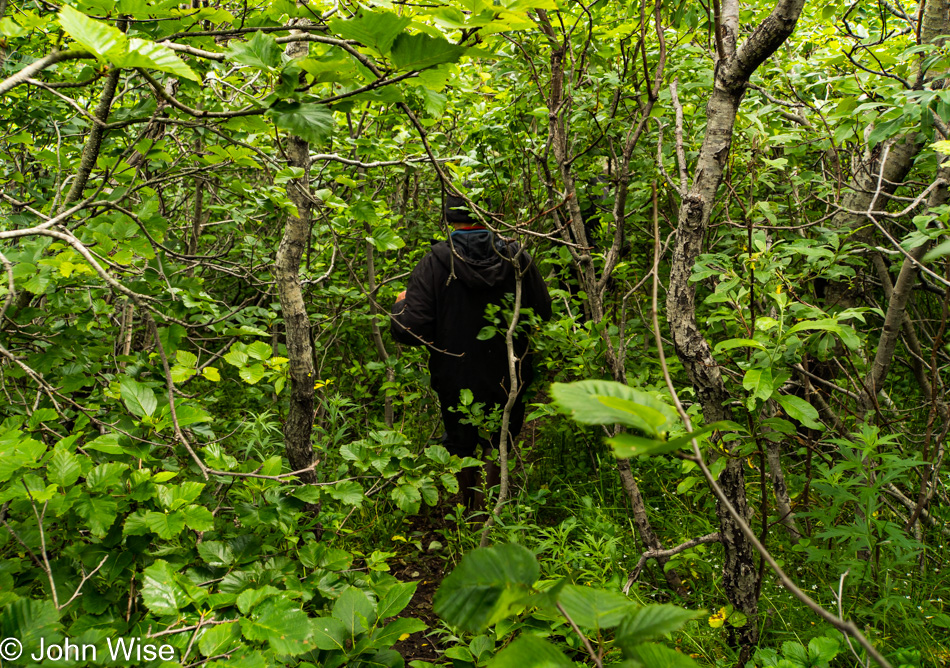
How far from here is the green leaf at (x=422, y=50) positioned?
1011 millimetres

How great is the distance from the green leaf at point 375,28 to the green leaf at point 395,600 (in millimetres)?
1291

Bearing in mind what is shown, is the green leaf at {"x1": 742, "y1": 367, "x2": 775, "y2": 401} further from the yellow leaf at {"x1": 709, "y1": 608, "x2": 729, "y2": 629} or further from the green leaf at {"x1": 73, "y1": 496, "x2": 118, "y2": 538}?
the green leaf at {"x1": 73, "y1": 496, "x2": 118, "y2": 538}

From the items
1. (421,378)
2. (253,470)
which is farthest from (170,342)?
(421,378)

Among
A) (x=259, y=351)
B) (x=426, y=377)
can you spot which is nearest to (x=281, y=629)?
(x=259, y=351)

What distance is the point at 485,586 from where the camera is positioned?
71 cm

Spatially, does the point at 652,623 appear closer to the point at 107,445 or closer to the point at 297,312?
the point at 107,445

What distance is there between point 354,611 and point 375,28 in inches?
54.0

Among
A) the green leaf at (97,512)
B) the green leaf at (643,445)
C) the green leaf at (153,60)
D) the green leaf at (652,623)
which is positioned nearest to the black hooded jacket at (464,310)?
the green leaf at (97,512)

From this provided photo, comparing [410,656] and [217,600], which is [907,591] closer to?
[410,656]

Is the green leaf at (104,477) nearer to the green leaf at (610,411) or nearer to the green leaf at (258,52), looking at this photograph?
the green leaf at (258,52)

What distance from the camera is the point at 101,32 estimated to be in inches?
35.9

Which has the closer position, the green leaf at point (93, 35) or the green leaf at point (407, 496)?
the green leaf at point (93, 35)

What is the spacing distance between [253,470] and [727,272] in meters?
1.66

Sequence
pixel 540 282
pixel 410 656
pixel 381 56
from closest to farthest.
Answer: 1. pixel 381 56
2. pixel 410 656
3. pixel 540 282
